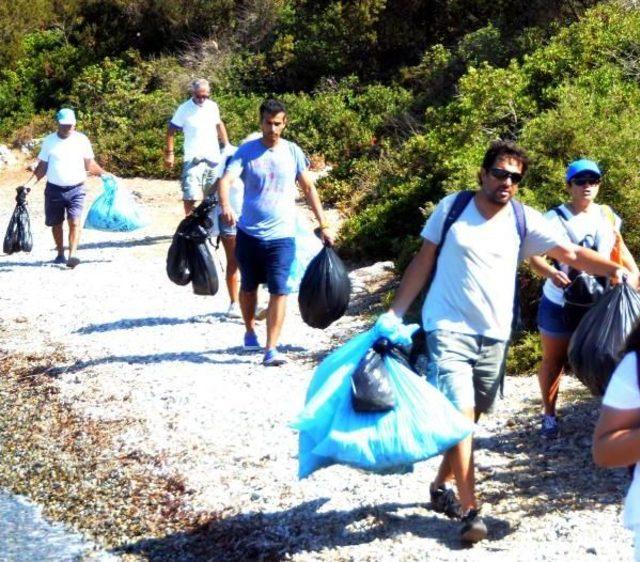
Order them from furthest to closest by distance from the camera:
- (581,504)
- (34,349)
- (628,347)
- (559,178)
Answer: (34,349), (559,178), (581,504), (628,347)

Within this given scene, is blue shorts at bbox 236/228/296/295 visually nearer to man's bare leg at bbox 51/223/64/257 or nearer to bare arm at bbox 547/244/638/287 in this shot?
bare arm at bbox 547/244/638/287

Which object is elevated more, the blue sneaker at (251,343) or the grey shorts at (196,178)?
the grey shorts at (196,178)

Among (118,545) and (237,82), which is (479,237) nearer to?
(118,545)

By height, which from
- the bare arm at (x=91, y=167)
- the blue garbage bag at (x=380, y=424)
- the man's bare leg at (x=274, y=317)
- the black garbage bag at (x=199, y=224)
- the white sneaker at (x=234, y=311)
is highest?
the bare arm at (x=91, y=167)

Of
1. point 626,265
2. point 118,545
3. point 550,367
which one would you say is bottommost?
point 118,545

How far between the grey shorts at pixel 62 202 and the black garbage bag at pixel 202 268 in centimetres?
351

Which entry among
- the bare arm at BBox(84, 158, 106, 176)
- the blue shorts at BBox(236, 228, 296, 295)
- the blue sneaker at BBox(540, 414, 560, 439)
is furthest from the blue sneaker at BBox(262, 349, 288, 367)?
the bare arm at BBox(84, 158, 106, 176)

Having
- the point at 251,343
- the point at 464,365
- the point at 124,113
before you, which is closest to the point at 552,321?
the point at 464,365

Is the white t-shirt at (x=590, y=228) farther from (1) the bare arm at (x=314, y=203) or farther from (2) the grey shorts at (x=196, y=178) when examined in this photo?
(2) the grey shorts at (x=196, y=178)

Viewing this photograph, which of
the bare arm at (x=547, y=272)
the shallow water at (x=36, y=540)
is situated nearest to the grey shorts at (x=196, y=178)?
the shallow water at (x=36, y=540)

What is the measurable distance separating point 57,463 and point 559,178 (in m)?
3.93

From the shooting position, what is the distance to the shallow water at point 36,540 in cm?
→ 591

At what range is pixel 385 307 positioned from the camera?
9.64 meters

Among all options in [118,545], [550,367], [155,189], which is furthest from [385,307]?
[155,189]
